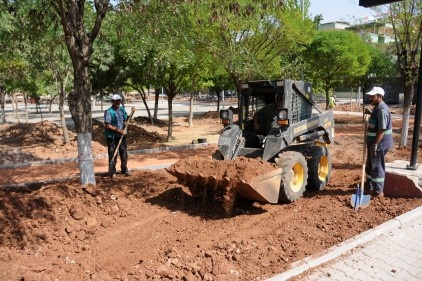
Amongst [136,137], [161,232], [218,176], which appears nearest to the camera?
[161,232]

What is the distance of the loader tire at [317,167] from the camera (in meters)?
6.91

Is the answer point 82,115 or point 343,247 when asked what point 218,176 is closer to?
point 343,247

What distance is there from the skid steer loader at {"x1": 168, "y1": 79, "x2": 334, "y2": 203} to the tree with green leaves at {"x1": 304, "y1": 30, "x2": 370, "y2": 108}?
43.6 ft

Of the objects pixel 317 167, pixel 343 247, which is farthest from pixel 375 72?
pixel 343 247

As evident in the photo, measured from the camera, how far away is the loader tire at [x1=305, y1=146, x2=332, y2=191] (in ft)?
22.7

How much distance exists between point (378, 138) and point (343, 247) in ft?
7.31

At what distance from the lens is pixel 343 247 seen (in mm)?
4465

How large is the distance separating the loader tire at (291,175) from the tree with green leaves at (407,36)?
699cm

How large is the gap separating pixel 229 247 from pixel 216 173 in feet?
4.58

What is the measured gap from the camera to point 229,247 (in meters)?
4.50

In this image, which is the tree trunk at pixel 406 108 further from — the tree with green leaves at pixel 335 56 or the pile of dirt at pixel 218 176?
the tree with green leaves at pixel 335 56

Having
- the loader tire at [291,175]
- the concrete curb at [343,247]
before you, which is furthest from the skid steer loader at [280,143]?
the concrete curb at [343,247]

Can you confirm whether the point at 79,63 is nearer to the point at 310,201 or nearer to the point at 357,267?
the point at 310,201

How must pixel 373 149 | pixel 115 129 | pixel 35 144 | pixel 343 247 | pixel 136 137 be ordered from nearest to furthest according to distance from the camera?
pixel 343 247 → pixel 373 149 → pixel 115 129 → pixel 35 144 → pixel 136 137
